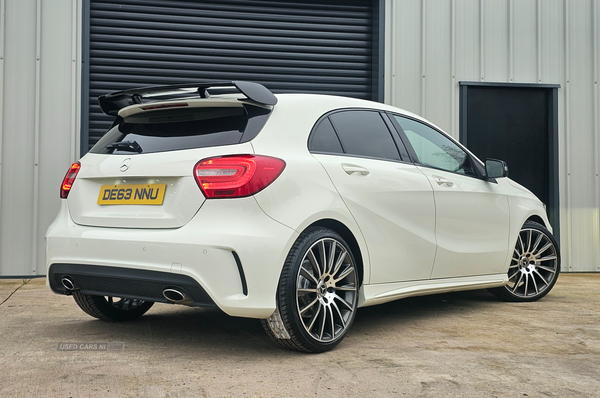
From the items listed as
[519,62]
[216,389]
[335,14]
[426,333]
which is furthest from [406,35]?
[216,389]

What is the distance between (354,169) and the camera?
13.7 ft

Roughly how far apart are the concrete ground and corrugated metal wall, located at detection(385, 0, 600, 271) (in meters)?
3.92

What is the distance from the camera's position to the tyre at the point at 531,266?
5973 millimetres

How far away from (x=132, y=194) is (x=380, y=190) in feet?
5.28

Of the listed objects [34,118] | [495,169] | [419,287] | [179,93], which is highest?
[34,118]

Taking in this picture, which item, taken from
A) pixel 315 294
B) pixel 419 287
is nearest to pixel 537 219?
pixel 419 287

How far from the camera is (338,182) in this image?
3.99 metres

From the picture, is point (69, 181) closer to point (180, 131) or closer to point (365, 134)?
point (180, 131)

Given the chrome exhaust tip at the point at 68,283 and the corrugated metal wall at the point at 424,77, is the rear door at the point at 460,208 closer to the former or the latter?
the chrome exhaust tip at the point at 68,283

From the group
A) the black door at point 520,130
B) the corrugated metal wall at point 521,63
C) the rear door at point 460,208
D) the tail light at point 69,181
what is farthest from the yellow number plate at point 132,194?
the black door at point 520,130

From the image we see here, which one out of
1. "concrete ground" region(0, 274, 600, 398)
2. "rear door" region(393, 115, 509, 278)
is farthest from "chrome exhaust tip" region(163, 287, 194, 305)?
"rear door" region(393, 115, 509, 278)

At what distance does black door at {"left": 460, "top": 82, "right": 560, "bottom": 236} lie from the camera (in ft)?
29.8

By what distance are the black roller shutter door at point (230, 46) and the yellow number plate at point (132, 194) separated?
4.40m

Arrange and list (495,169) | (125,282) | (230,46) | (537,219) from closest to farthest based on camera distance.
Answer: (125,282), (495,169), (537,219), (230,46)
